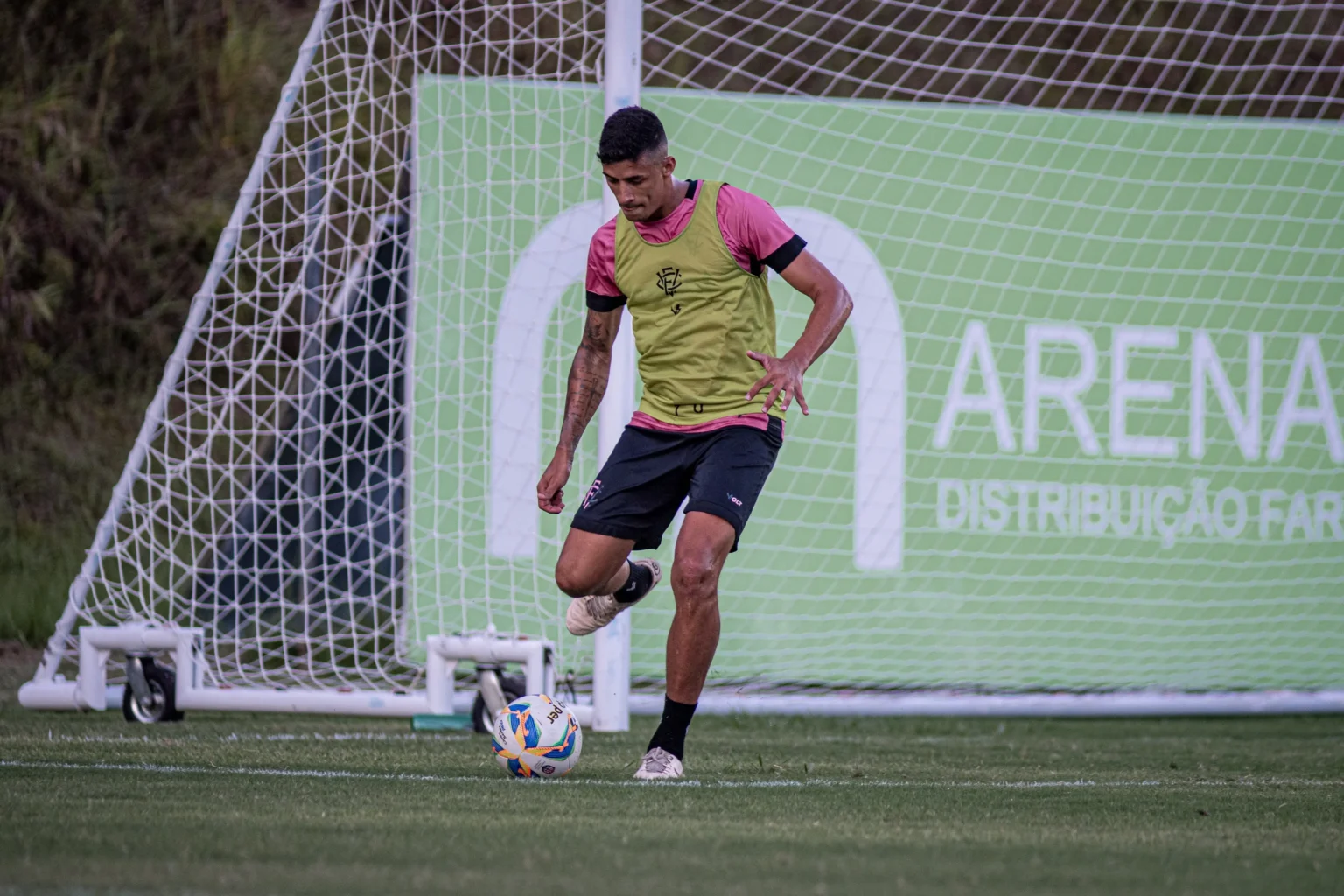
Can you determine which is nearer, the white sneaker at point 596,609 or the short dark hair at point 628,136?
the short dark hair at point 628,136

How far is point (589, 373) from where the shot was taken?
540 centimetres

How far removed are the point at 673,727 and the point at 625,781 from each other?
21 centimetres

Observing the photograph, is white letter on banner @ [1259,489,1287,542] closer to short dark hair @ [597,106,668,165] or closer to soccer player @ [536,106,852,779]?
soccer player @ [536,106,852,779]

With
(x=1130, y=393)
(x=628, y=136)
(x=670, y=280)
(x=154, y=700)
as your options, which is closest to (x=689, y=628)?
(x=670, y=280)

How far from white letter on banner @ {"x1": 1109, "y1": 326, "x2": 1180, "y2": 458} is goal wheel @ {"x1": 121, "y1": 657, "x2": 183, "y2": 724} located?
4663mm

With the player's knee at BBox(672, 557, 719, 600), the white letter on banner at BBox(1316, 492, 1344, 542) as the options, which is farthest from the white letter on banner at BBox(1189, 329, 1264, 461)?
the player's knee at BBox(672, 557, 719, 600)

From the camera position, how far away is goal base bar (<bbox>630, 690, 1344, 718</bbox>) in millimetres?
7781

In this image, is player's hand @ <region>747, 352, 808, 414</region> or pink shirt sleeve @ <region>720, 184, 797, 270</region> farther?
pink shirt sleeve @ <region>720, 184, 797, 270</region>

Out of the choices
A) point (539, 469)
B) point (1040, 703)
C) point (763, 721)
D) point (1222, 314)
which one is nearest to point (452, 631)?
point (539, 469)

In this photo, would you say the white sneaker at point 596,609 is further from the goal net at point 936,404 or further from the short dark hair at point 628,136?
the goal net at point 936,404

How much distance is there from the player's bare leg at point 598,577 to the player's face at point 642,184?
3.12 ft

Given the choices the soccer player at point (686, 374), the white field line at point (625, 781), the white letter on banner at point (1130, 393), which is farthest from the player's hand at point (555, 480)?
the white letter on banner at point (1130, 393)

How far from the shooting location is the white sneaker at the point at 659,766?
4.78 m

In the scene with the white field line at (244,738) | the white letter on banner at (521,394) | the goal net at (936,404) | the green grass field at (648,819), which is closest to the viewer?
the green grass field at (648,819)
